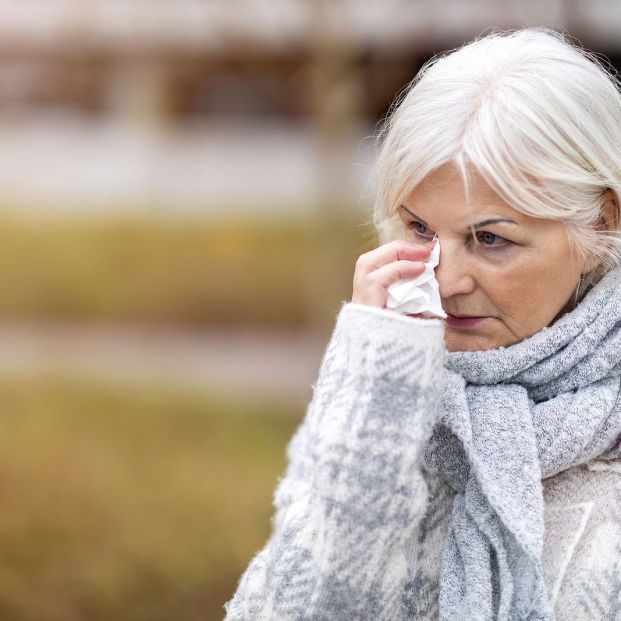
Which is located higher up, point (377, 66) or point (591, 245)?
point (377, 66)

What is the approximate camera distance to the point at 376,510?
168 centimetres

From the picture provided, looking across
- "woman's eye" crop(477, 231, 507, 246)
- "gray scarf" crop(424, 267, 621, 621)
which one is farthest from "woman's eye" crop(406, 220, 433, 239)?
"gray scarf" crop(424, 267, 621, 621)

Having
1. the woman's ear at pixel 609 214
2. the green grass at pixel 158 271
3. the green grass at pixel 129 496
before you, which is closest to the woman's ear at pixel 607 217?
the woman's ear at pixel 609 214

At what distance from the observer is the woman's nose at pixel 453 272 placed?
1.78 m

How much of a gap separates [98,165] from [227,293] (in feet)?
9.50

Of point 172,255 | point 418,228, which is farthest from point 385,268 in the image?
point 172,255

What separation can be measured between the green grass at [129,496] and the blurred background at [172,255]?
2 cm

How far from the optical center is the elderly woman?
1.69 m

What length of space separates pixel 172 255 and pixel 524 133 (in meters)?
9.02

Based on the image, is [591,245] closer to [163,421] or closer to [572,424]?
[572,424]

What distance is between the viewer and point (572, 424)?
1.76 meters

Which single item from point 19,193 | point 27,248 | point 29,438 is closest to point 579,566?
point 29,438

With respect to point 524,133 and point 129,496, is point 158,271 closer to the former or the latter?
point 129,496

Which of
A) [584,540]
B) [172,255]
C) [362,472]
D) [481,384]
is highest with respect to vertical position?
[172,255]
